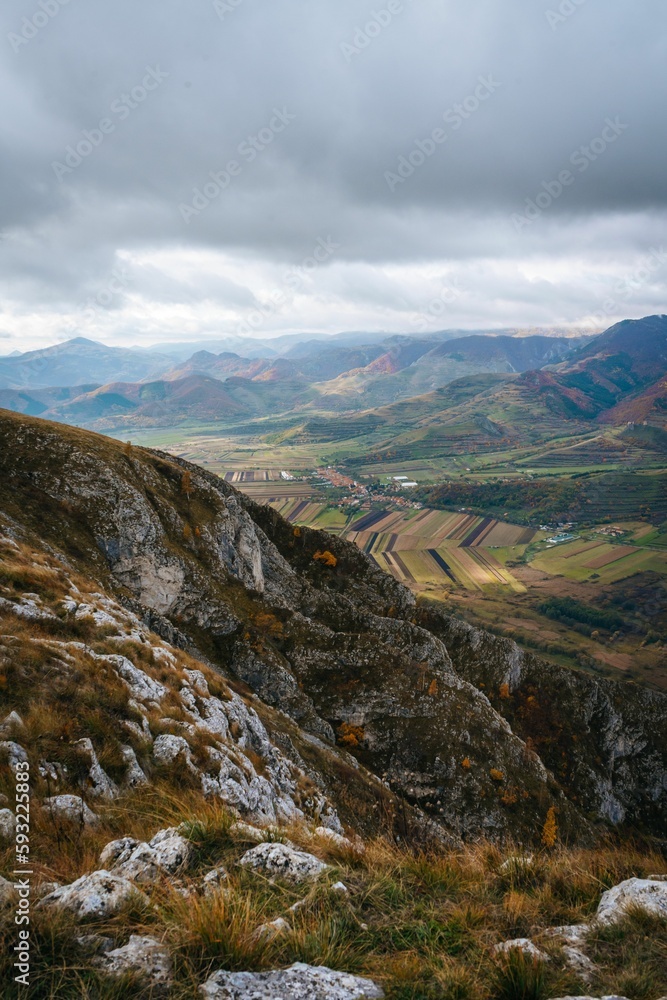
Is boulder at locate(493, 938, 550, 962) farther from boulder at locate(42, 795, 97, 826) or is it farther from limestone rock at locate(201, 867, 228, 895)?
boulder at locate(42, 795, 97, 826)

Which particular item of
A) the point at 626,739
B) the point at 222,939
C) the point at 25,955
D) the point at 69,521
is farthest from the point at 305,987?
the point at 626,739

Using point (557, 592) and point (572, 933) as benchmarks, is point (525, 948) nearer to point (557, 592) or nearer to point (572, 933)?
point (572, 933)

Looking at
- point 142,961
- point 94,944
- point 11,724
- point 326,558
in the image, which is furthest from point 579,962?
point 326,558

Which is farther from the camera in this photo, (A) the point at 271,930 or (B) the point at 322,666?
(B) the point at 322,666

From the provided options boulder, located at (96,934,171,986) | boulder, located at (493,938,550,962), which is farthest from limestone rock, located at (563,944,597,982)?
boulder, located at (96,934,171,986)

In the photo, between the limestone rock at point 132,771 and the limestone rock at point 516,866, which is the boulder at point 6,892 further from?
the limestone rock at point 516,866

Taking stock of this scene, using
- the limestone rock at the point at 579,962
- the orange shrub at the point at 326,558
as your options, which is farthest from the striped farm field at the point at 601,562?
the limestone rock at the point at 579,962
